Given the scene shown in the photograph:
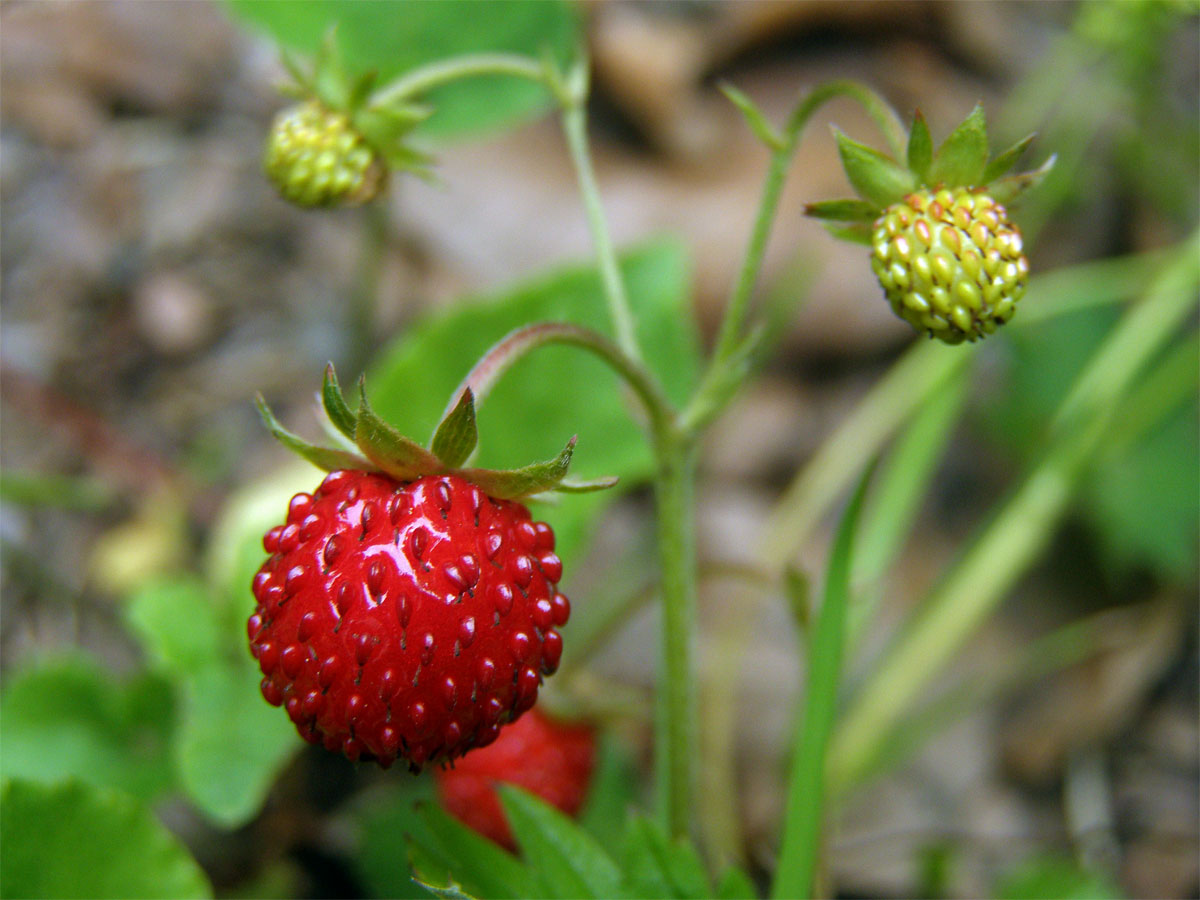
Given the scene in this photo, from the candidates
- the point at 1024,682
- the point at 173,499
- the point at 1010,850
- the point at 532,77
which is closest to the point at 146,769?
the point at 173,499

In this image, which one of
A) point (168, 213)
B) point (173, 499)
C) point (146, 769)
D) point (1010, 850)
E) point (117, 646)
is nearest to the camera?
point (146, 769)

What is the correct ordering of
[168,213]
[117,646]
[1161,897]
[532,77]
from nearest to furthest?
[532,77] < [1161,897] < [117,646] < [168,213]

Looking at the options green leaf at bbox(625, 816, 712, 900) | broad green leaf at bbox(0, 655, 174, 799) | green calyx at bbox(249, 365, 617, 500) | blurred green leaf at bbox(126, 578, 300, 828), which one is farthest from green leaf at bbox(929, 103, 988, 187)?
broad green leaf at bbox(0, 655, 174, 799)

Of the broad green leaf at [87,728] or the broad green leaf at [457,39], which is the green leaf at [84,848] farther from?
the broad green leaf at [457,39]

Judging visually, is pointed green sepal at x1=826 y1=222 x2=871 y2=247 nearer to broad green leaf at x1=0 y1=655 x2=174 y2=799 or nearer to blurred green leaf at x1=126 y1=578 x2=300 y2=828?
blurred green leaf at x1=126 y1=578 x2=300 y2=828

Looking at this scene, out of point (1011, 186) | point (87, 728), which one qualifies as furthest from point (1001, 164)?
point (87, 728)

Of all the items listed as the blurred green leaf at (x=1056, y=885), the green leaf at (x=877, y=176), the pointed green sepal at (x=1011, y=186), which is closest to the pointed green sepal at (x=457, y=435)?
the green leaf at (x=877, y=176)

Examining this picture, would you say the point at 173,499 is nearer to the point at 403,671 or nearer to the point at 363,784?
the point at 363,784

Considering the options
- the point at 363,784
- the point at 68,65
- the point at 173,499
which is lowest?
the point at 363,784
